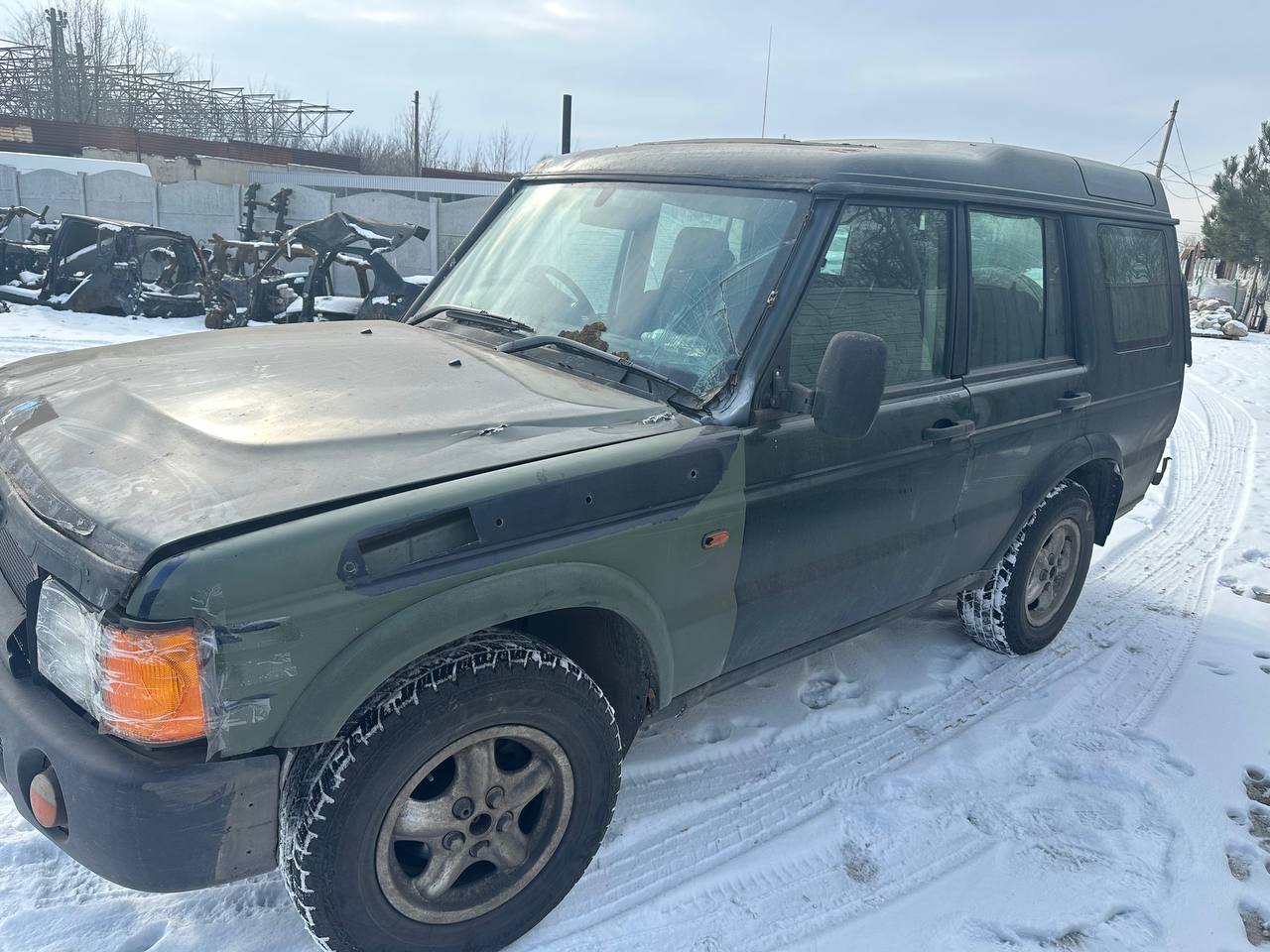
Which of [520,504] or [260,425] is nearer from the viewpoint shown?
[520,504]

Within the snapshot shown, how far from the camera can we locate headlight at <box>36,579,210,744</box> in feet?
6.01

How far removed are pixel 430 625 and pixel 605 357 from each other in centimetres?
112

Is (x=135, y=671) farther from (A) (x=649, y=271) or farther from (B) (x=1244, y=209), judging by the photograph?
(B) (x=1244, y=209)

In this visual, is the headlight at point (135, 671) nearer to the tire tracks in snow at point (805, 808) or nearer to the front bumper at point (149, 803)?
the front bumper at point (149, 803)

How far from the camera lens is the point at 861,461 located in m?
3.04

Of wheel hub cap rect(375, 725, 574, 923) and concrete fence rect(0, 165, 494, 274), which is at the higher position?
concrete fence rect(0, 165, 494, 274)

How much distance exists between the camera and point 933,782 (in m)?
3.33

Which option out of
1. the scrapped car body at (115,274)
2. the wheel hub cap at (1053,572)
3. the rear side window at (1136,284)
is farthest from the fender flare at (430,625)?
the scrapped car body at (115,274)

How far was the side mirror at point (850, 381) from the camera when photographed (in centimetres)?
253

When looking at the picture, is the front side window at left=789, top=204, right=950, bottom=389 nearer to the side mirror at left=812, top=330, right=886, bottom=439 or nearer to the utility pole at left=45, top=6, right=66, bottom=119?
the side mirror at left=812, top=330, right=886, bottom=439

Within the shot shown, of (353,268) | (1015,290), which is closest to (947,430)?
(1015,290)

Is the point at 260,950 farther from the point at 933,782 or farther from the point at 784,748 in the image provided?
the point at 933,782

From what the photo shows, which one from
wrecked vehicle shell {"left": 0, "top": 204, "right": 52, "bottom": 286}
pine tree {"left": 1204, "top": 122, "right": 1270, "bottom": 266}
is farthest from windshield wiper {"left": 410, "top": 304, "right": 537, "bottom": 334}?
pine tree {"left": 1204, "top": 122, "right": 1270, "bottom": 266}

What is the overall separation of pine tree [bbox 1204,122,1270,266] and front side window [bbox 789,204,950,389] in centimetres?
2631
